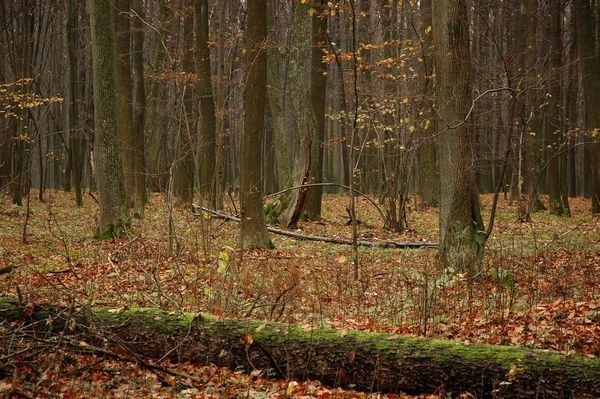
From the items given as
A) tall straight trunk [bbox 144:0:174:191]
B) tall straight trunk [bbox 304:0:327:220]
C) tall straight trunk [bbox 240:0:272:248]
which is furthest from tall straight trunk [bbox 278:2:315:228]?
tall straight trunk [bbox 144:0:174:191]

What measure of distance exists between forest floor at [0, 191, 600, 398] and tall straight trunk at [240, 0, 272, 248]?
24.7 inches

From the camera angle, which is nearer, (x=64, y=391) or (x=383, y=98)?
(x=64, y=391)

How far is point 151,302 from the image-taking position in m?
7.62

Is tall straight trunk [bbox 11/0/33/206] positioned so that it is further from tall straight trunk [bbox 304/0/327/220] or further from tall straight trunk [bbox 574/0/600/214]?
tall straight trunk [bbox 574/0/600/214]

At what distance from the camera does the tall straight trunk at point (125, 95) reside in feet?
60.2

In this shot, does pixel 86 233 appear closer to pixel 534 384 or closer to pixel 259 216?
pixel 259 216

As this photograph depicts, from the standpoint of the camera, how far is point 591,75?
18984 millimetres

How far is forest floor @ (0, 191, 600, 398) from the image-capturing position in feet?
19.1

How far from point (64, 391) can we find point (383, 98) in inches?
541

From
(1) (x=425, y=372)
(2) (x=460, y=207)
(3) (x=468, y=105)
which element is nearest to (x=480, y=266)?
(2) (x=460, y=207)

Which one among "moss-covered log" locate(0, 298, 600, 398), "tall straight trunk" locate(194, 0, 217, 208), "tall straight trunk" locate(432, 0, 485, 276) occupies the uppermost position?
"tall straight trunk" locate(194, 0, 217, 208)

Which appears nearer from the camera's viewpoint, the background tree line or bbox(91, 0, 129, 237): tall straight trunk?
the background tree line

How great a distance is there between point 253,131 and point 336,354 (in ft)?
23.5

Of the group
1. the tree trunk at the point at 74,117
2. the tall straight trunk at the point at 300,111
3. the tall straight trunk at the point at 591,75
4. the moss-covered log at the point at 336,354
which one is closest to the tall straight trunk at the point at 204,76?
the tall straight trunk at the point at 300,111
